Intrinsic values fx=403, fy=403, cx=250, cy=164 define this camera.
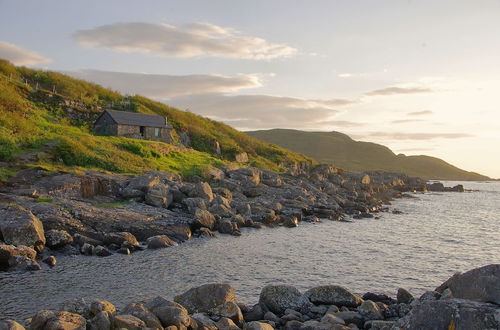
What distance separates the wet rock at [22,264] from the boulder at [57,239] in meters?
3.64

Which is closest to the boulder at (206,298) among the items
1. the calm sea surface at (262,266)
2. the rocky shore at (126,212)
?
the calm sea surface at (262,266)

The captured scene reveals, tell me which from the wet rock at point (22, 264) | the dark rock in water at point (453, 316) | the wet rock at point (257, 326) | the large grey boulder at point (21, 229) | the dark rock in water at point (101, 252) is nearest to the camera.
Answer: the dark rock in water at point (453, 316)

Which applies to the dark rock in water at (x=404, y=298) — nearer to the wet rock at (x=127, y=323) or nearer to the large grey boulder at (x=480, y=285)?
the large grey boulder at (x=480, y=285)

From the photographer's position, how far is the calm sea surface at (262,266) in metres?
20.1

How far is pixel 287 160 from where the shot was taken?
102312mm

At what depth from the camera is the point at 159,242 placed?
97.6ft

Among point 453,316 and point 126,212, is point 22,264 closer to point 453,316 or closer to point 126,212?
point 126,212

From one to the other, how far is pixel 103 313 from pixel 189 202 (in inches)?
1083

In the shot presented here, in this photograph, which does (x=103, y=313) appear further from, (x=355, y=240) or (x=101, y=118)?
(x=101, y=118)

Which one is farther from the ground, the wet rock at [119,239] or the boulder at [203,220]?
the boulder at [203,220]

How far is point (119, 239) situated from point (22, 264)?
7.09 metres

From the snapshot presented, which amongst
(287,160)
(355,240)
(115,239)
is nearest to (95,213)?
(115,239)

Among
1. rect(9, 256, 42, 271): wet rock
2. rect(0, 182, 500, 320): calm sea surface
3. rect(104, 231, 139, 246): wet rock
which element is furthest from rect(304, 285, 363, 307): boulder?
rect(9, 256, 42, 271): wet rock

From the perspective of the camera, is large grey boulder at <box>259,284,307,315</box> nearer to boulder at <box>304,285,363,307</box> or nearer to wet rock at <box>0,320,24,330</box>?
boulder at <box>304,285,363,307</box>
